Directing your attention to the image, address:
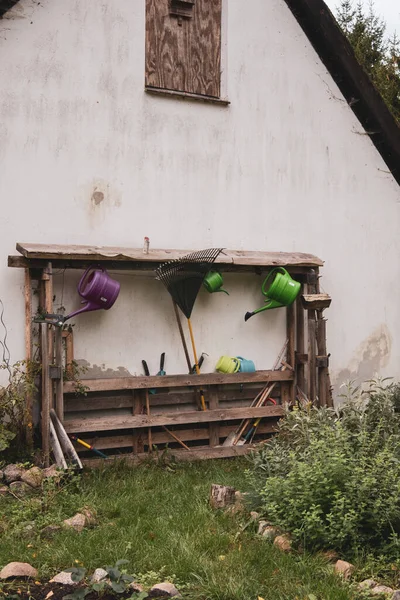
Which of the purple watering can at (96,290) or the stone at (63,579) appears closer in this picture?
the stone at (63,579)

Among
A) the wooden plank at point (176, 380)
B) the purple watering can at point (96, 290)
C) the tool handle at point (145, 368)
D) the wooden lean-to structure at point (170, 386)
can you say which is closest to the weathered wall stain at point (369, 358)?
the wooden lean-to structure at point (170, 386)

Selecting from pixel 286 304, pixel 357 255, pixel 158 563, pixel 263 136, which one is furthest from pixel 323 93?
pixel 158 563

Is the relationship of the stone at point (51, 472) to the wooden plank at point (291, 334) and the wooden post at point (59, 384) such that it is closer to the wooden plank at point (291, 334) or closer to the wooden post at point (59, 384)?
the wooden post at point (59, 384)

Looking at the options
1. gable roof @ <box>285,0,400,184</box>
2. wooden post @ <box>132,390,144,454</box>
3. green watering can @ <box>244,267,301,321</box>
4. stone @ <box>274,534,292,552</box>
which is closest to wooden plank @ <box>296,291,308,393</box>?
green watering can @ <box>244,267,301,321</box>

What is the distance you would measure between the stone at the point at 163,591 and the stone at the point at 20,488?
2.01 meters

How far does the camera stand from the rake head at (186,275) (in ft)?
22.3

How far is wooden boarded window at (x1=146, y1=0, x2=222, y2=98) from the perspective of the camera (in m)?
7.21

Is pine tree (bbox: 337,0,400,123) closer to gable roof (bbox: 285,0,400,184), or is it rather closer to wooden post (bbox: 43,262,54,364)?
gable roof (bbox: 285,0,400,184)

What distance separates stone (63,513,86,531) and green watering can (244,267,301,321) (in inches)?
132

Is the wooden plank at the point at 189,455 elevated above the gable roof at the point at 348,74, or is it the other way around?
the gable roof at the point at 348,74

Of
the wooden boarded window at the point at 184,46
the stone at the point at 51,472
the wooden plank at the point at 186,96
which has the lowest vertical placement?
the stone at the point at 51,472

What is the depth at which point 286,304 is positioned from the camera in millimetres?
7379

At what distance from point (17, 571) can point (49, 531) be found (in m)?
0.82

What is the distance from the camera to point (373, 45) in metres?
14.6
